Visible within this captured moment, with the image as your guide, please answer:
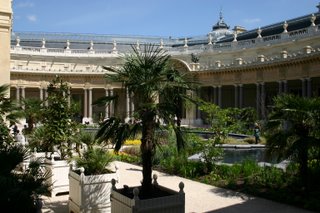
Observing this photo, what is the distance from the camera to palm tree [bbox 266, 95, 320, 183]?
38.2 ft

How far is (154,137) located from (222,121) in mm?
8982

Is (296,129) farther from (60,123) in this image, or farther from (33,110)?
(33,110)

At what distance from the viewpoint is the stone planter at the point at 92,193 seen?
1011 cm

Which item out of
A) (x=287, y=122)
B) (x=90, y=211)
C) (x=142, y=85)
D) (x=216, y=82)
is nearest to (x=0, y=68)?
(x=90, y=211)

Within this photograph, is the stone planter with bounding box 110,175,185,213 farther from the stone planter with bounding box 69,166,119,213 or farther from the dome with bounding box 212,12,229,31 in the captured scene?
the dome with bounding box 212,12,229,31

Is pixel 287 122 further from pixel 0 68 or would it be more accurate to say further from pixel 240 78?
pixel 240 78

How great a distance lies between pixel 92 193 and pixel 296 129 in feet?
21.0

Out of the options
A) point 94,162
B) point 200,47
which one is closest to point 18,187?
point 94,162

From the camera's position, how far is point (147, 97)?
8742 millimetres

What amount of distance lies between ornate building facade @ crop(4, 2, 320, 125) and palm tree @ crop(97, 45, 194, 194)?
22.2 meters

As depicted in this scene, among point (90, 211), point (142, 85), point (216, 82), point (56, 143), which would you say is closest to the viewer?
point (142, 85)

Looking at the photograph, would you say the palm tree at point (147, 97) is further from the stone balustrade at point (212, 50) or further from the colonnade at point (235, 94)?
the stone balustrade at point (212, 50)

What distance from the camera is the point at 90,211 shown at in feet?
33.1

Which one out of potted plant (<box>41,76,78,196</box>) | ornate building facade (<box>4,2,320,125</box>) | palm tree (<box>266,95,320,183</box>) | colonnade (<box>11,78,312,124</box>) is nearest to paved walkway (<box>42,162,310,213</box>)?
palm tree (<box>266,95,320,183</box>)
